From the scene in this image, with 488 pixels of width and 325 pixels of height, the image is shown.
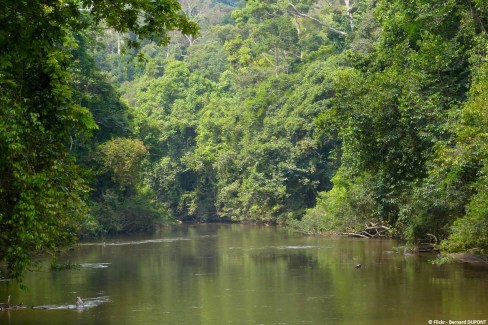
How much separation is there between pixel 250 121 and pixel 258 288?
1433 inches

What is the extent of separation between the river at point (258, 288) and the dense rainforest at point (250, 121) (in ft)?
5.85

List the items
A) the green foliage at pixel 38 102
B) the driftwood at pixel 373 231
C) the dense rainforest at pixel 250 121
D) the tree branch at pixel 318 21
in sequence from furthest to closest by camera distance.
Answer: the tree branch at pixel 318 21 → the driftwood at pixel 373 231 → the dense rainforest at pixel 250 121 → the green foliage at pixel 38 102

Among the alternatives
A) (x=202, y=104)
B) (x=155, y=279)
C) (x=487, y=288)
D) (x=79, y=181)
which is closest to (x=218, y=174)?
(x=202, y=104)

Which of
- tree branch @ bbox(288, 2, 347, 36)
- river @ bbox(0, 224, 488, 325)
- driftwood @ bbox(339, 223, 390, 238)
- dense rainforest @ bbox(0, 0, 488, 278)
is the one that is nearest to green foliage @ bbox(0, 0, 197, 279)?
dense rainforest @ bbox(0, 0, 488, 278)

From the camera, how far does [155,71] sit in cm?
7456

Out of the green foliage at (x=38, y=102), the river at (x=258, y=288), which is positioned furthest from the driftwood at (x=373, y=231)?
the green foliage at (x=38, y=102)

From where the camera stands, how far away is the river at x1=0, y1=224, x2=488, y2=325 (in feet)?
52.9

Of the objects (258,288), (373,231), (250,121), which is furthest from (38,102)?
(250,121)

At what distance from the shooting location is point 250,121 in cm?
5634

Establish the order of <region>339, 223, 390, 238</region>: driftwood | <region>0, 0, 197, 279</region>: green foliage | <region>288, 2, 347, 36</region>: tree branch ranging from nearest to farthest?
<region>0, 0, 197, 279</region>: green foliage
<region>339, 223, 390, 238</region>: driftwood
<region>288, 2, 347, 36</region>: tree branch

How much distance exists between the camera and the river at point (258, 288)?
16109 mm

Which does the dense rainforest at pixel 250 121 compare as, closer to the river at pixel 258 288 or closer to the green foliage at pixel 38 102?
the green foliage at pixel 38 102

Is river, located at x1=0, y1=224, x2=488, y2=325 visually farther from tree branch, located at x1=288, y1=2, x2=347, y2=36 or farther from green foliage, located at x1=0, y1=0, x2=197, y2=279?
tree branch, located at x1=288, y1=2, x2=347, y2=36

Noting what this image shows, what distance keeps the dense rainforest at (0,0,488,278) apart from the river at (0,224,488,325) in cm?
178
